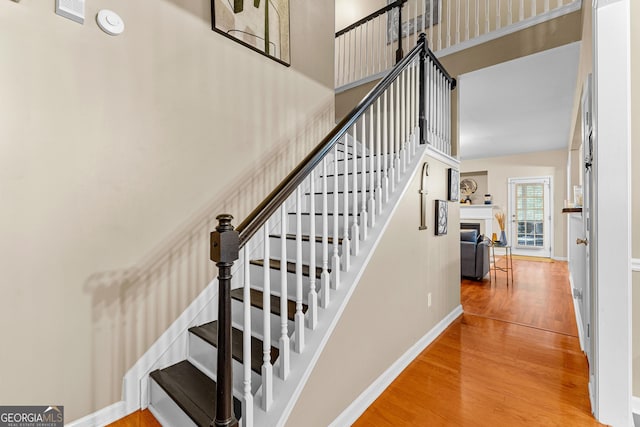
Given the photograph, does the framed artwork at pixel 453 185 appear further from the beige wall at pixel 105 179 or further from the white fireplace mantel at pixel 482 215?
the white fireplace mantel at pixel 482 215

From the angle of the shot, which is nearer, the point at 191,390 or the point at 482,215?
A: the point at 191,390

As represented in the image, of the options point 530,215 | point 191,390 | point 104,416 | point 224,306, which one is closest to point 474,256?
point 530,215

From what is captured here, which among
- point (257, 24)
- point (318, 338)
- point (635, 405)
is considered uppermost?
point (257, 24)

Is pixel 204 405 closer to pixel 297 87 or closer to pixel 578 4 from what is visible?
pixel 297 87

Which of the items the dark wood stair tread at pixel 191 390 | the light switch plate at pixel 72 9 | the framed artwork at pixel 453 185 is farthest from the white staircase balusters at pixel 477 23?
the dark wood stair tread at pixel 191 390

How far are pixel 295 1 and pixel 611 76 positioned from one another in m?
2.50

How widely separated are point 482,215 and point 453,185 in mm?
5878

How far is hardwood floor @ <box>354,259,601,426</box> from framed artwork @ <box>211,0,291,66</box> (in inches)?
109

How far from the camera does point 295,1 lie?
286 cm

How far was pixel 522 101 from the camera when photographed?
4500 millimetres

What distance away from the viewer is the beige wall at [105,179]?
1482 millimetres

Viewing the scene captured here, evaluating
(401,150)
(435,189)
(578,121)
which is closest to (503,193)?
(578,121)

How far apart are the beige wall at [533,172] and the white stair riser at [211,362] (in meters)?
8.41

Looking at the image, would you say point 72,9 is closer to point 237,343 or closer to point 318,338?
point 237,343
